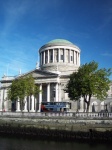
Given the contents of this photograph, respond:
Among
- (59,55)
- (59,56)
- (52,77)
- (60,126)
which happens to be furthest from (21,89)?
(59,55)

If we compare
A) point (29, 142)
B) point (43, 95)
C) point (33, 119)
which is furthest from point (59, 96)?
point (29, 142)

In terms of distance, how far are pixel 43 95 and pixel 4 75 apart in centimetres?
1455

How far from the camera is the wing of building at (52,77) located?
68.6m

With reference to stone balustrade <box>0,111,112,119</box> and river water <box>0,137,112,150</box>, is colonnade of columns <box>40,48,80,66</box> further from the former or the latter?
river water <box>0,137,112,150</box>

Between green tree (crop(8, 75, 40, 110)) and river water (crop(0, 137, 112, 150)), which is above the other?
green tree (crop(8, 75, 40, 110))

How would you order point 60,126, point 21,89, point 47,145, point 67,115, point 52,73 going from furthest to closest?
point 52,73
point 21,89
point 67,115
point 60,126
point 47,145

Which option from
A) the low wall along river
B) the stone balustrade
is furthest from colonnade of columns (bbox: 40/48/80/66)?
the low wall along river

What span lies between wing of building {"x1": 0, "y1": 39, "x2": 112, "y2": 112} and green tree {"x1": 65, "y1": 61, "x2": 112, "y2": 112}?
19053mm

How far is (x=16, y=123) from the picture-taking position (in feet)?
136

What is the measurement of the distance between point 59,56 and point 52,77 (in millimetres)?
14520

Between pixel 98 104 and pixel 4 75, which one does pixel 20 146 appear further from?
pixel 4 75

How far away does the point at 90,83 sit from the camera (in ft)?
149

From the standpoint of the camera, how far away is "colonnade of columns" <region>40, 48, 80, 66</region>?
82.1m

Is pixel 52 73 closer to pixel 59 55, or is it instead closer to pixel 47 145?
pixel 59 55
